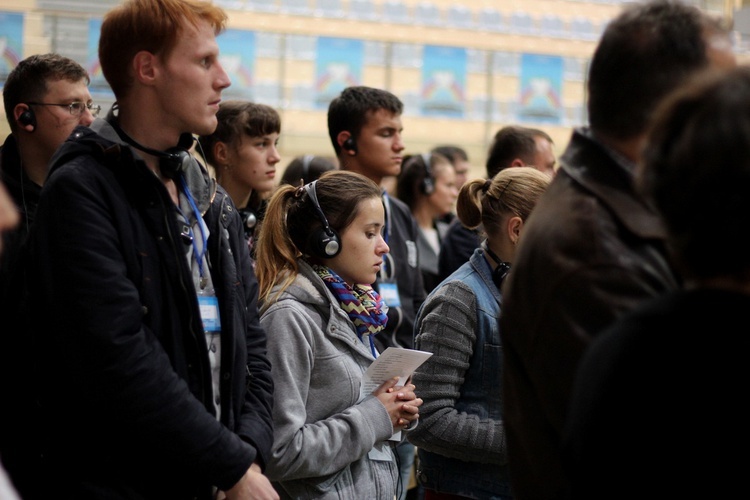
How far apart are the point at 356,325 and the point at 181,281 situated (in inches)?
31.4

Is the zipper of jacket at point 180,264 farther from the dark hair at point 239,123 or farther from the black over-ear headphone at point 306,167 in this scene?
the black over-ear headphone at point 306,167

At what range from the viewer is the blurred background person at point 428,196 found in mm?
5700

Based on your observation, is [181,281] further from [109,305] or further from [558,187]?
[558,187]

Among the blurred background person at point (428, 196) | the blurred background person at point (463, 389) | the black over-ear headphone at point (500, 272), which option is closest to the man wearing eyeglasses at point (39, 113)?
the blurred background person at point (463, 389)

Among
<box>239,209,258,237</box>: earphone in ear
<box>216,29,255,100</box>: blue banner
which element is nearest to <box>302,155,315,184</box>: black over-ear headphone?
<box>239,209,258,237</box>: earphone in ear

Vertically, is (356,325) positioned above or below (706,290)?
below

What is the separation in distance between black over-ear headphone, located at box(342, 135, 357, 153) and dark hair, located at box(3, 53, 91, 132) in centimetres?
135

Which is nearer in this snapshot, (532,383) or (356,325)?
(532,383)

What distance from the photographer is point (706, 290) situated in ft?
3.79

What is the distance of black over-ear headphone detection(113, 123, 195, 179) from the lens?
221 cm

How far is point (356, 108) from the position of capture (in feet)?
14.6

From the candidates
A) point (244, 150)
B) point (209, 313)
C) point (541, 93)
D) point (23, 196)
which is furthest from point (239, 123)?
point (541, 93)

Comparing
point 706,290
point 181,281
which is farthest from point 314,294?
point 706,290

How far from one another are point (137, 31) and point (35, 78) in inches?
52.8
